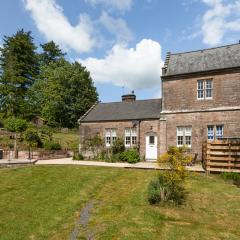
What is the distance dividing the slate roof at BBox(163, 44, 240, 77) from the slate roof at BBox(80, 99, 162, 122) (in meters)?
4.56

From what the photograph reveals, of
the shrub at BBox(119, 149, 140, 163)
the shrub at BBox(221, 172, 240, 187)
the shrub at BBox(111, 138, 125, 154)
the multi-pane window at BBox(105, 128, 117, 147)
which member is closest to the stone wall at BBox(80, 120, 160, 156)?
the multi-pane window at BBox(105, 128, 117, 147)

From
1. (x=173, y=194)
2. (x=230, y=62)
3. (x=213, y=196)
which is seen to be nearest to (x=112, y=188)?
(x=173, y=194)

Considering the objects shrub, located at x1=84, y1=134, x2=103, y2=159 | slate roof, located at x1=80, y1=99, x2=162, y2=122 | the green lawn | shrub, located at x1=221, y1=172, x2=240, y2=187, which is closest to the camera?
the green lawn

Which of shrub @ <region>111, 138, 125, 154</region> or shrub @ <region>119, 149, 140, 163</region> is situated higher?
shrub @ <region>111, 138, 125, 154</region>

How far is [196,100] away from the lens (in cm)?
2556

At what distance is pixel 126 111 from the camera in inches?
1267

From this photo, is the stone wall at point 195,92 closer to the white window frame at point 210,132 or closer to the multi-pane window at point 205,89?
the multi-pane window at point 205,89

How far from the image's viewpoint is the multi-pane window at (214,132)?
24.4 meters

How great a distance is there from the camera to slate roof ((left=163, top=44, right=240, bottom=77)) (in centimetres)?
2528

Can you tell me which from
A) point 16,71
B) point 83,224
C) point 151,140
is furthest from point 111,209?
point 16,71

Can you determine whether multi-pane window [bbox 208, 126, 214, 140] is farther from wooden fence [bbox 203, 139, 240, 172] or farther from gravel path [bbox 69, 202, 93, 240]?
gravel path [bbox 69, 202, 93, 240]

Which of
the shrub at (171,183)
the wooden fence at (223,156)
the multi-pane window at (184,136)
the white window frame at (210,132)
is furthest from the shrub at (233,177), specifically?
the multi-pane window at (184,136)

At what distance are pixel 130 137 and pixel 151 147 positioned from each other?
8.96 ft

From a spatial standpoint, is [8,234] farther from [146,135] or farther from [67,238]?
[146,135]
